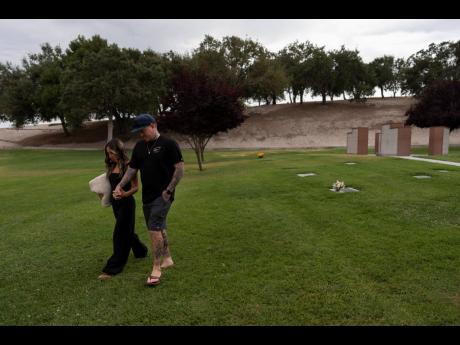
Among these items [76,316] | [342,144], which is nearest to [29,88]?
[342,144]

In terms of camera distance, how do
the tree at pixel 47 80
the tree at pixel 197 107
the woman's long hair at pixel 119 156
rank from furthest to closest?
1. the tree at pixel 47 80
2. the tree at pixel 197 107
3. the woman's long hair at pixel 119 156

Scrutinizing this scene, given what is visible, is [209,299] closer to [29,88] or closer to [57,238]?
[57,238]

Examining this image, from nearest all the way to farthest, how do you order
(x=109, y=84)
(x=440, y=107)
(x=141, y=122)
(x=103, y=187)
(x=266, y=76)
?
(x=141, y=122), (x=103, y=187), (x=440, y=107), (x=109, y=84), (x=266, y=76)

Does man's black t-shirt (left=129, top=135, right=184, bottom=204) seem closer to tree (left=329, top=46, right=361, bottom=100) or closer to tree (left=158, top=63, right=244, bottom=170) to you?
tree (left=158, top=63, right=244, bottom=170)

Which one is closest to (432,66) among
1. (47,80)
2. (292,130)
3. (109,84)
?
(292,130)

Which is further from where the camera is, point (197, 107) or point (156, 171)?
point (197, 107)

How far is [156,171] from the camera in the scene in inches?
169

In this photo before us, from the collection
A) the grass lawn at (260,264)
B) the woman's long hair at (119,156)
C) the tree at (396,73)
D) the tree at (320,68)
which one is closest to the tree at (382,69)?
the tree at (396,73)

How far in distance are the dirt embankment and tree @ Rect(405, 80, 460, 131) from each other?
1046cm

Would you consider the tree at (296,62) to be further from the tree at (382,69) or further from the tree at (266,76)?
the tree at (382,69)

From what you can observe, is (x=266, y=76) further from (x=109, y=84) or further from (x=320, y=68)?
(x=109, y=84)

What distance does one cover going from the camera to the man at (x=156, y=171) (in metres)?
4.28

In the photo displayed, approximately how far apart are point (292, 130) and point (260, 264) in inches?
1762
